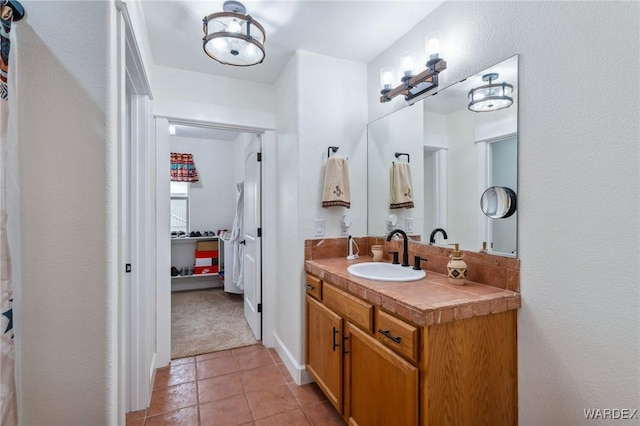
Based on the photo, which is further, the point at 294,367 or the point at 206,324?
the point at 206,324

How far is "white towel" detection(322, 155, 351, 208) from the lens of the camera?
7.42 ft

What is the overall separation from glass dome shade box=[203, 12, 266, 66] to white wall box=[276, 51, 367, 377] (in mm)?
519

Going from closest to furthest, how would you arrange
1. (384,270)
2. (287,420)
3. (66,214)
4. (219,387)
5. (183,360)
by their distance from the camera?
(66,214)
(287,420)
(384,270)
(219,387)
(183,360)

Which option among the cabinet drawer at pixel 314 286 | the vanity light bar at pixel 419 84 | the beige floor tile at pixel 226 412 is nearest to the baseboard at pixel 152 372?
the beige floor tile at pixel 226 412

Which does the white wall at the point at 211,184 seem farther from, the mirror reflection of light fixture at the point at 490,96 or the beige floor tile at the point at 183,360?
the mirror reflection of light fixture at the point at 490,96

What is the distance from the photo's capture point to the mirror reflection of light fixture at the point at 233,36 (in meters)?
1.61

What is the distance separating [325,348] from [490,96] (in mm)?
1723

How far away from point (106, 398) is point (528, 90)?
201 cm

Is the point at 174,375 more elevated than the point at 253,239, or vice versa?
the point at 253,239

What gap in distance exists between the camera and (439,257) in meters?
1.81

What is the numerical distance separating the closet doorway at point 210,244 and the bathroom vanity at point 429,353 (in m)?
1.55

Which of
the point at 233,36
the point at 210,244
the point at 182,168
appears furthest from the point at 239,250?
the point at 233,36

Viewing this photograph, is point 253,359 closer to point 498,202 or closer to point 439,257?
point 439,257

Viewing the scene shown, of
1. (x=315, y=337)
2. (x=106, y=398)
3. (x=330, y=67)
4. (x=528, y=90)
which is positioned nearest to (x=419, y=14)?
(x=330, y=67)
